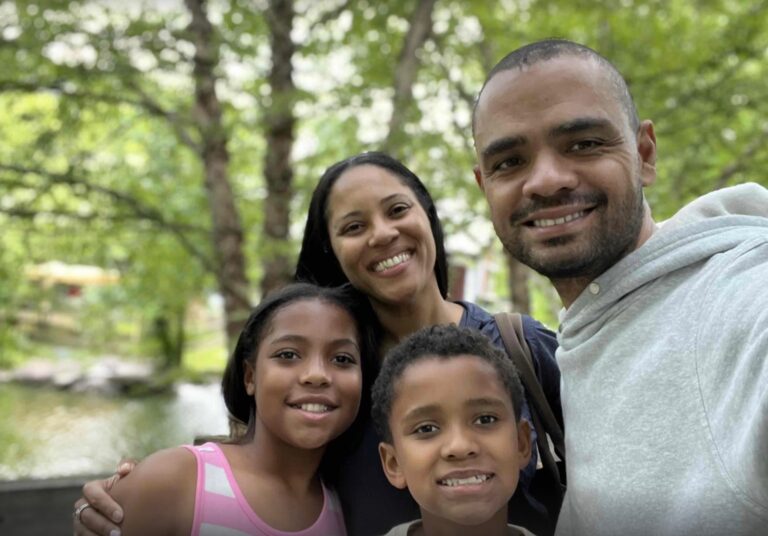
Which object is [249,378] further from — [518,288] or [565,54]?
[518,288]

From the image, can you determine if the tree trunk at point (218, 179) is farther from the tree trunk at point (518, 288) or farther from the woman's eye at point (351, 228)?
the woman's eye at point (351, 228)

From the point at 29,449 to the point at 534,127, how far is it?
11.9 metres

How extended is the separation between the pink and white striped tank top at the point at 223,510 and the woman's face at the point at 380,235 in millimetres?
700

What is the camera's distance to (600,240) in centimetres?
162

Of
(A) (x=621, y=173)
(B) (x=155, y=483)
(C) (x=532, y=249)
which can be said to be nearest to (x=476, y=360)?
(C) (x=532, y=249)

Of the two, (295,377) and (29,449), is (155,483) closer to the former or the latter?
(295,377)

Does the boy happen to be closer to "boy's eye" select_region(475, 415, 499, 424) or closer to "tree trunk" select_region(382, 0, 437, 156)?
"boy's eye" select_region(475, 415, 499, 424)

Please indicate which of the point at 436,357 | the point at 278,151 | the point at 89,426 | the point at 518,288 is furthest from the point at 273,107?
the point at 89,426

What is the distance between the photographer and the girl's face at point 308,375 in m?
2.09

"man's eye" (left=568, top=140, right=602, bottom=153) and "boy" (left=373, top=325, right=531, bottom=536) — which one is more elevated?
"man's eye" (left=568, top=140, right=602, bottom=153)

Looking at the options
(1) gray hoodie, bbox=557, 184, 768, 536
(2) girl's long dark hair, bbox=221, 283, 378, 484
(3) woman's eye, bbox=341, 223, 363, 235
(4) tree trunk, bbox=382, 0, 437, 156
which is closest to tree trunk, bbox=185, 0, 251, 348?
(4) tree trunk, bbox=382, 0, 437, 156

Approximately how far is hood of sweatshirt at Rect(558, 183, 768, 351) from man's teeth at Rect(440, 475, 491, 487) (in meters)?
0.37

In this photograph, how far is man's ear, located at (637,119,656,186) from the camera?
1.72 m

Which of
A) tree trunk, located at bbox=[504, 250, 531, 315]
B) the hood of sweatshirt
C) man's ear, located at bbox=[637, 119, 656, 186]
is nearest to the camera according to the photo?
the hood of sweatshirt
